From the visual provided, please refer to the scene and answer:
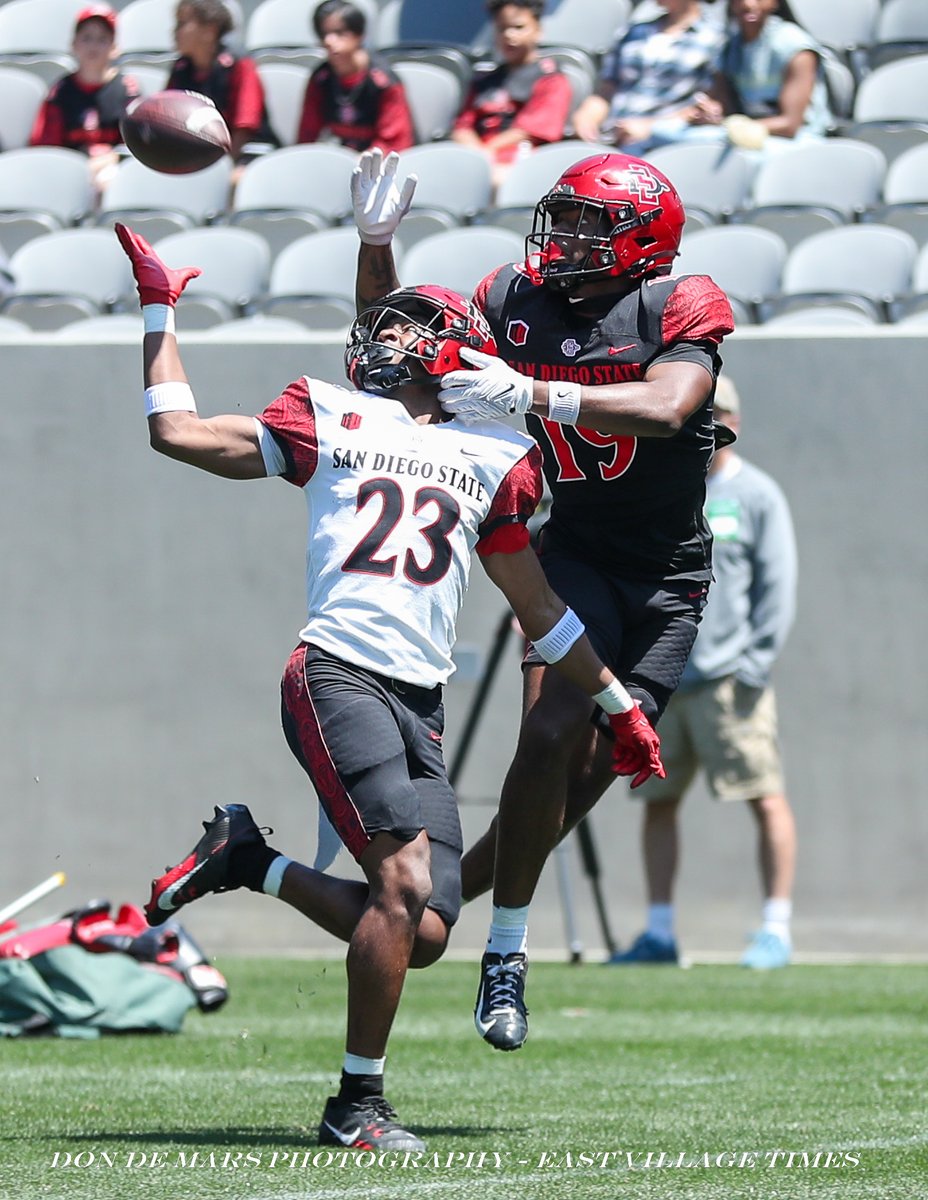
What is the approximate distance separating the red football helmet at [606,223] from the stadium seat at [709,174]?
16.6 feet

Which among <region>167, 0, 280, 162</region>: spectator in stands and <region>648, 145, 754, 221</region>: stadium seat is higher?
<region>167, 0, 280, 162</region>: spectator in stands

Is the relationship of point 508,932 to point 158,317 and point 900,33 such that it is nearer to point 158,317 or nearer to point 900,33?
point 158,317

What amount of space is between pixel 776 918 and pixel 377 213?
416cm

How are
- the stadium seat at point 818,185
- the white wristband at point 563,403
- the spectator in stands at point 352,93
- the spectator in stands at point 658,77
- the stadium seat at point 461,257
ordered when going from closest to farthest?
the white wristband at point 563,403 < the stadium seat at point 461,257 < the stadium seat at point 818,185 < the spectator in stands at point 658,77 < the spectator in stands at point 352,93

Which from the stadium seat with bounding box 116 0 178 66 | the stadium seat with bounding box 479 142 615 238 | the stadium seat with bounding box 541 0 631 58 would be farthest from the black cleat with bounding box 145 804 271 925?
the stadium seat with bounding box 116 0 178 66

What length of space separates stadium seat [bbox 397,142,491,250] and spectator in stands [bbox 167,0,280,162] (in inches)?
42.0

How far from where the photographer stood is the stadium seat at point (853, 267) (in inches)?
356

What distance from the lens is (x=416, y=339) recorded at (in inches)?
166

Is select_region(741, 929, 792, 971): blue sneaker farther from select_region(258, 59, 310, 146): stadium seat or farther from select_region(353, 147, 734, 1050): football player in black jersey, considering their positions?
select_region(258, 59, 310, 146): stadium seat

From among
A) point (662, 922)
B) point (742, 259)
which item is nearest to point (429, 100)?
point (742, 259)

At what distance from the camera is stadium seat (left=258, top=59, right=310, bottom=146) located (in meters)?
11.1

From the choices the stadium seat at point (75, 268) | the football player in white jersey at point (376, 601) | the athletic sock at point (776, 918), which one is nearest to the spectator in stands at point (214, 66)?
the stadium seat at point (75, 268)

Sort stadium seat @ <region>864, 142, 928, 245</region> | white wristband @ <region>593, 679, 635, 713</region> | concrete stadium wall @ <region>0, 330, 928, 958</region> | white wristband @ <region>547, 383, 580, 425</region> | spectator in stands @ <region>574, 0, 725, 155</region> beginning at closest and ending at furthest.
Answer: white wristband @ <region>547, 383, 580, 425</region>
white wristband @ <region>593, 679, 635, 713</region>
concrete stadium wall @ <region>0, 330, 928, 958</region>
stadium seat @ <region>864, 142, 928, 245</region>
spectator in stands @ <region>574, 0, 725, 155</region>

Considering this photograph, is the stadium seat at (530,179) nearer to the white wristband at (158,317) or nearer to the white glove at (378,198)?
the white glove at (378,198)
